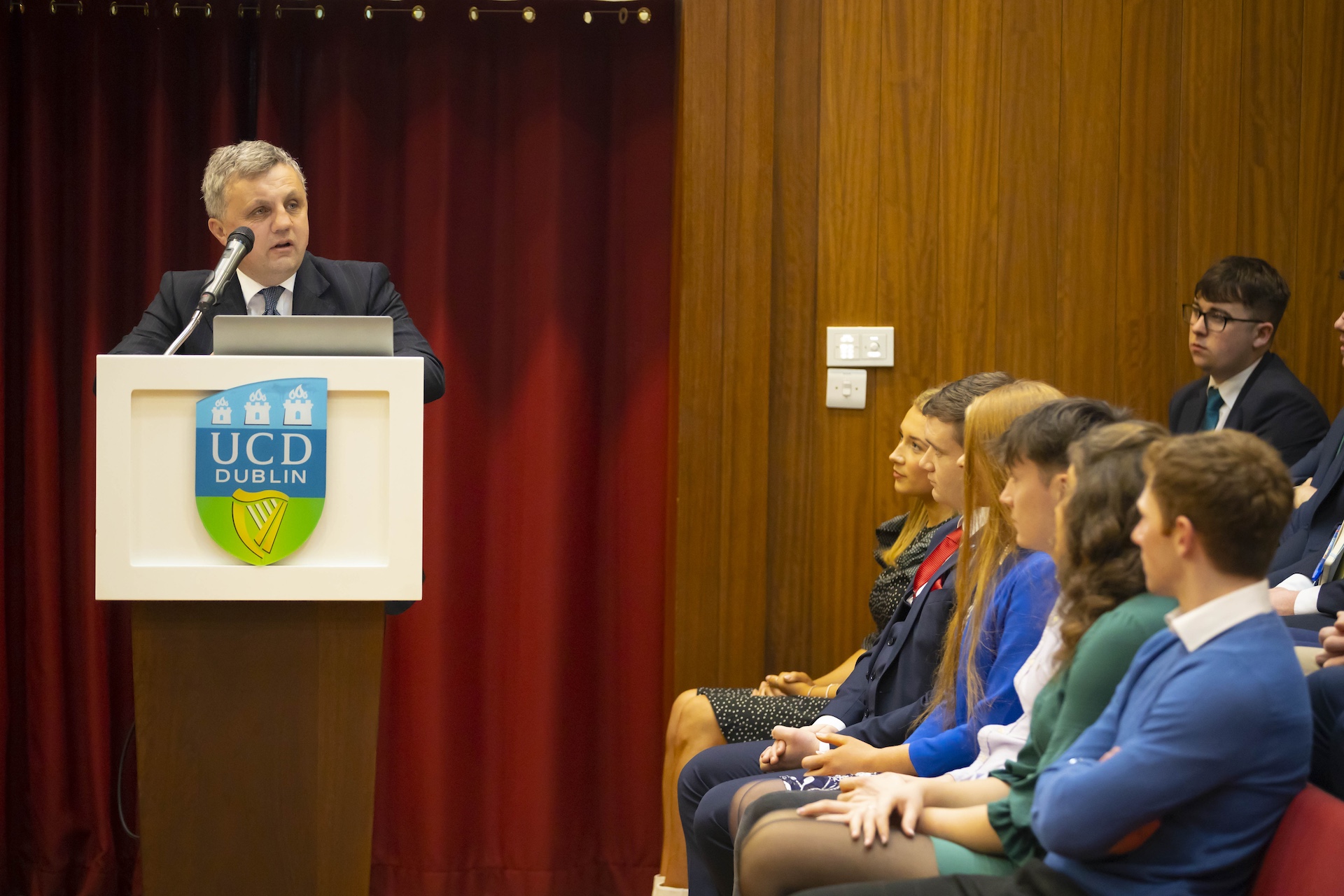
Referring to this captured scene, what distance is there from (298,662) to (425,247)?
1.73 metres

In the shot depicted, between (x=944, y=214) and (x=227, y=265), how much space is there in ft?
6.05

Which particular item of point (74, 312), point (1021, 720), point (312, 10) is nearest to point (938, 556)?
point (1021, 720)

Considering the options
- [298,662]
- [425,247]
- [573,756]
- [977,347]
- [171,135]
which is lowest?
[573,756]

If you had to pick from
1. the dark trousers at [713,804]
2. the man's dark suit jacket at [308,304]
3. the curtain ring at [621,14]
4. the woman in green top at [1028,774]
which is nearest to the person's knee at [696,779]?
the dark trousers at [713,804]

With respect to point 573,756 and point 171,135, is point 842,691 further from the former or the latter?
point 171,135

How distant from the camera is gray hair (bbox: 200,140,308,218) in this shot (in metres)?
2.46

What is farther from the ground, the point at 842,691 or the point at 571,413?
the point at 571,413

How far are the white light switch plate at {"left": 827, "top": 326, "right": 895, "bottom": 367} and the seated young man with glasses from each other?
73cm

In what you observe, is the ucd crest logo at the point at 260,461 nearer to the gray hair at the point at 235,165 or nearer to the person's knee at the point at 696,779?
the gray hair at the point at 235,165

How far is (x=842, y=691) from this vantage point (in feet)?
8.12

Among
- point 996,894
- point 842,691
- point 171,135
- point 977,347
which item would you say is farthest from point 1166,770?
point 171,135

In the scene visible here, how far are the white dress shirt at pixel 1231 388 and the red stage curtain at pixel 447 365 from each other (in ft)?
4.82

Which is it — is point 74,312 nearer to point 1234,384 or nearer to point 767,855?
point 767,855

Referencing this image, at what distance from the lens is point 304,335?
1.95 metres
